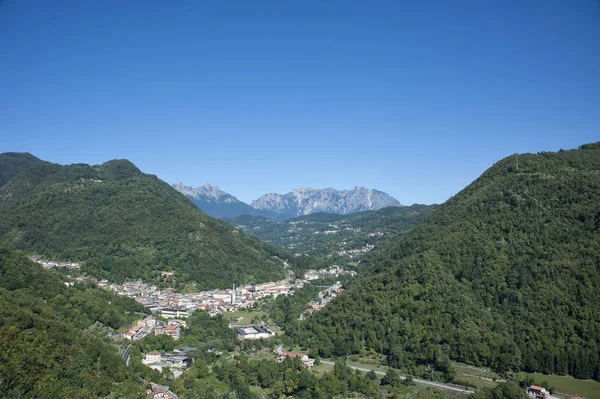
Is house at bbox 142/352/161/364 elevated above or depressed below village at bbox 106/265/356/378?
below

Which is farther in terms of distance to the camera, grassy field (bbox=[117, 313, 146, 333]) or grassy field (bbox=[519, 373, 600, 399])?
grassy field (bbox=[117, 313, 146, 333])

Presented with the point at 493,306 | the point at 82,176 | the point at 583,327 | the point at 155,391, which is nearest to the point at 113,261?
the point at 82,176

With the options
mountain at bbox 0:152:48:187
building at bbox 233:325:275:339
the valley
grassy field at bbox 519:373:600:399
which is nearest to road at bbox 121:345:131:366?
the valley

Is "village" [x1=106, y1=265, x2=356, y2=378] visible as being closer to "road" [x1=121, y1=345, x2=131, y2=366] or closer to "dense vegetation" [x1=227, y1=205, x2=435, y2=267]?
"road" [x1=121, y1=345, x2=131, y2=366]

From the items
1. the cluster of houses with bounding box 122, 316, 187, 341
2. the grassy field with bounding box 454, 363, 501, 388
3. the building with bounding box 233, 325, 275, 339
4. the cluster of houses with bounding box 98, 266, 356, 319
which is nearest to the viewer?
the grassy field with bounding box 454, 363, 501, 388

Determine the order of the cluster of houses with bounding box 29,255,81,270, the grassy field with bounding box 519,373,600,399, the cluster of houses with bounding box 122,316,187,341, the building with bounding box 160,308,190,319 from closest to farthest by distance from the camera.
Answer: the grassy field with bounding box 519,373,600,399, the cluster of houses with bounding box 122,316,187,341, the building with bounding box 160,308,190,319, the cluster of houses with bounding box 29,255,81,270

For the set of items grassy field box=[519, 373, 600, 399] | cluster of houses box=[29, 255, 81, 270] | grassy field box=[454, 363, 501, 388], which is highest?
cluster of houses box=[29, 255, 81, 270]

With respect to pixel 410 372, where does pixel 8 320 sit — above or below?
above

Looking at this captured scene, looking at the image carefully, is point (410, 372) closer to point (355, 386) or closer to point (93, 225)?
point (355, 386)
